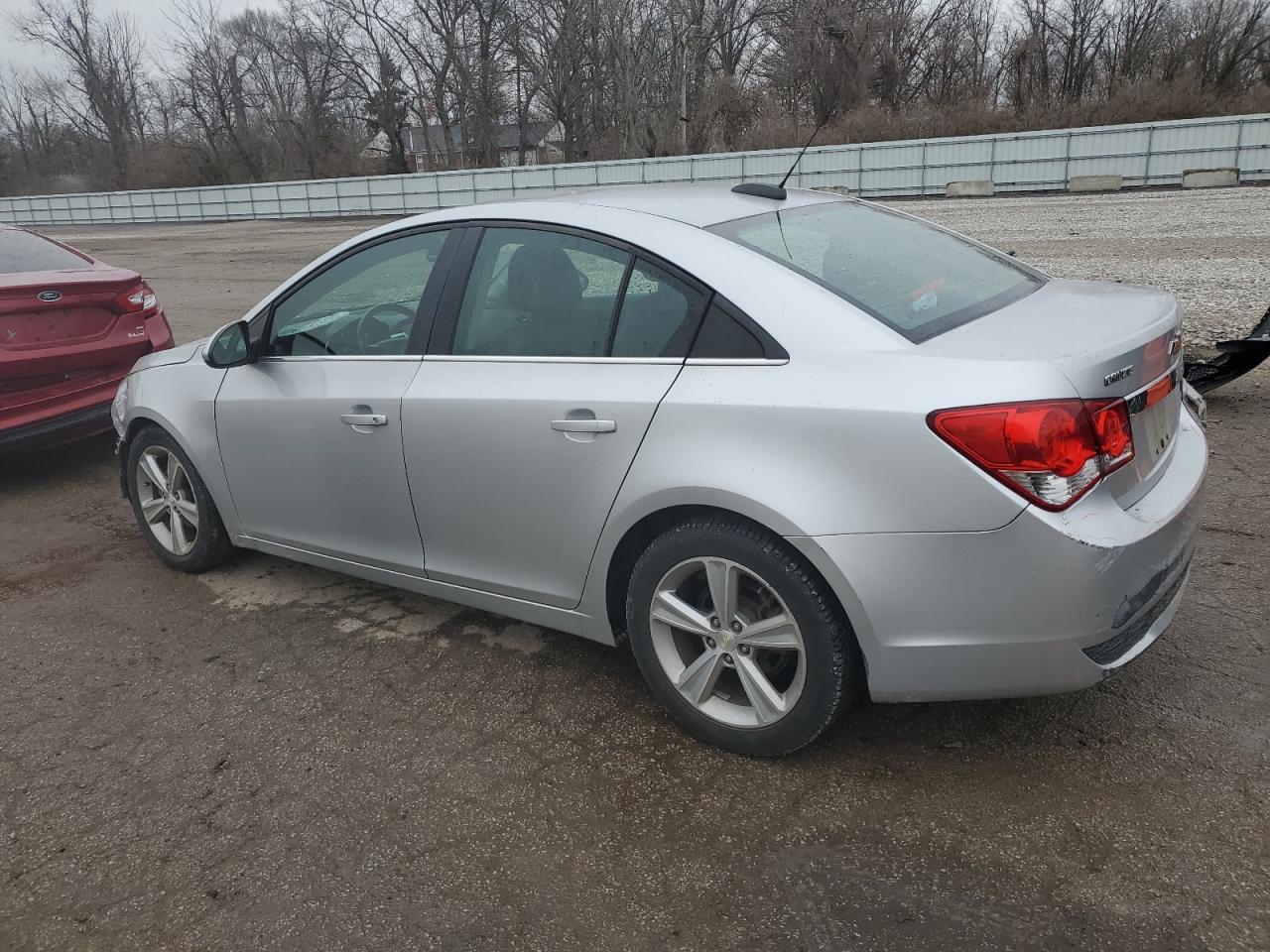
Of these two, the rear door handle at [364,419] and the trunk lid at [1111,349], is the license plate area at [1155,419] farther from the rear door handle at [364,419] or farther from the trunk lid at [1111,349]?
the rear door handle at [364,419]

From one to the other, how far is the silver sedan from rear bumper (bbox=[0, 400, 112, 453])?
2.47 m

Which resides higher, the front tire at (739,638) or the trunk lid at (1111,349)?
the trunk lid at (1111,349)

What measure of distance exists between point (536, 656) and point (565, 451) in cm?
98

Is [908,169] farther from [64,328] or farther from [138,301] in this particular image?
[64,328]

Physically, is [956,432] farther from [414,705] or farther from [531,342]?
[414,705]

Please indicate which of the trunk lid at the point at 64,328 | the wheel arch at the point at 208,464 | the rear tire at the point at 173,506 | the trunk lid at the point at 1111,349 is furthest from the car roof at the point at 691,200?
the trunk lid at the point at 64,328

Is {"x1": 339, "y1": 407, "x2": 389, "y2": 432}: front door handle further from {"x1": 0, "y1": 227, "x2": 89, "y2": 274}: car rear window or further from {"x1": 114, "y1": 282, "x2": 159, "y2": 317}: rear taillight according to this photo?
{"x1": 0, "y1": 227, "x2": 89, "y2": 274}: car rear window

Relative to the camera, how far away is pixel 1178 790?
2.64 meters

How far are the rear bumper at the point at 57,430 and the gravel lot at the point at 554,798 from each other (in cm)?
181

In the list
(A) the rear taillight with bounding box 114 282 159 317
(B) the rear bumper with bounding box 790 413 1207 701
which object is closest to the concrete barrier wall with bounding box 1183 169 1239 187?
A: (A) the rear taillight with bounding box 114 282 159 317

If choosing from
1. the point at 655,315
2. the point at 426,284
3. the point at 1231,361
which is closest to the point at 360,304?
the point at 426,284

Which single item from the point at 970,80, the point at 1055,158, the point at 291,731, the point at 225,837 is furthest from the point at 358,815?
the point at 970,80

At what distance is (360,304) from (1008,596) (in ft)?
→ 8.95

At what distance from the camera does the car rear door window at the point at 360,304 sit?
3670mm
